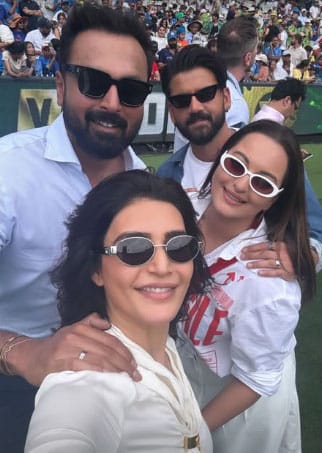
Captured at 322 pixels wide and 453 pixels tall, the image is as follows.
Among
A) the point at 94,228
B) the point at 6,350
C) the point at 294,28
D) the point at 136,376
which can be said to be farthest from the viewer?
the point at 294,28

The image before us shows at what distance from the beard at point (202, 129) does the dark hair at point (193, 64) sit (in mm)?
236

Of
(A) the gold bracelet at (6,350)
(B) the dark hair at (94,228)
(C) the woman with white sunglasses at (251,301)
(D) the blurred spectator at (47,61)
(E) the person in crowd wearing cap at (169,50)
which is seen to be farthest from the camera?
(E) the person in crowd wearing cap at (169,50)

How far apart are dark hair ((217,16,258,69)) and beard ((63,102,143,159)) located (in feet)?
8.61

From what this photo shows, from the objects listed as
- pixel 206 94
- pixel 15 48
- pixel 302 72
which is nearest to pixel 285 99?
pixel 206 94

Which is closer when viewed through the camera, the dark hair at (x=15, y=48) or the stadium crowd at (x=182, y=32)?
the dark hair at (x=15, y=48)

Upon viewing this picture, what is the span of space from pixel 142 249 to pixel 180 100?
174cm

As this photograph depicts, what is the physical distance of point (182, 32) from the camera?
1543cm

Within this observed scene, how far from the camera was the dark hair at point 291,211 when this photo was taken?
182 centimetres

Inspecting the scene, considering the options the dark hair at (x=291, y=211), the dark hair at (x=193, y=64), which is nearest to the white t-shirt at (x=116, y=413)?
the dark hair at (x=291, y=211)

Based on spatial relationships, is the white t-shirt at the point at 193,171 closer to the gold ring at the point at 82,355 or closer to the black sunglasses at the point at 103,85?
the black sunglasses at the point at 103,85

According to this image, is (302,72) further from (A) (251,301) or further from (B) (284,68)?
(A) (251,301)

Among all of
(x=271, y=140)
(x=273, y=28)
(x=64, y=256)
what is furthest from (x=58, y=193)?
(x=273, y=28)

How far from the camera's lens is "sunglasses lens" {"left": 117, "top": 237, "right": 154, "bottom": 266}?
1.31 meters

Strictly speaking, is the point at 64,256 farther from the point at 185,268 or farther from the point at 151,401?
the point at 151,401
